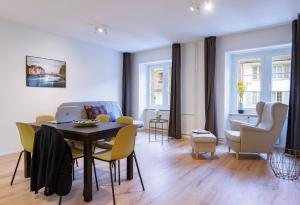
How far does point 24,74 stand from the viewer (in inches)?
157

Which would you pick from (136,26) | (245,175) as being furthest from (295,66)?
(136,26)

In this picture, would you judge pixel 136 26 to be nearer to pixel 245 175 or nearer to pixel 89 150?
pixel 89 150

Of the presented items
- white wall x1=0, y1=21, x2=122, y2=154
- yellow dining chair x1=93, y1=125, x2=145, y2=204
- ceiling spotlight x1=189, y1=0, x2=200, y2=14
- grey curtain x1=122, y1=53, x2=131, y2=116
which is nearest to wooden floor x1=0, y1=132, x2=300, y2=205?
yellow dining chair x1=93, y1=125, x2=145, y2=204

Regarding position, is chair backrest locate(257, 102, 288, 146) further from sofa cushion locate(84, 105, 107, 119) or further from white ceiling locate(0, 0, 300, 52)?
sofa cushion locate(84, 105, 107, 119)

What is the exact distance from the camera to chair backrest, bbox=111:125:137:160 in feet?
6.99

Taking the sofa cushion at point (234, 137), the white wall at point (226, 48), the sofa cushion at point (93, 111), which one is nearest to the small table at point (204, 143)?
the sofa cushion at point (234, 137)

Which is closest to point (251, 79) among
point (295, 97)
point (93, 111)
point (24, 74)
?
point (295, 97)

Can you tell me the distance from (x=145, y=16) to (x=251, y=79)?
2.78 meters

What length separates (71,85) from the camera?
15.9 ft

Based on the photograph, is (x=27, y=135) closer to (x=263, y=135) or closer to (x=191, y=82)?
(x=263, y=135)

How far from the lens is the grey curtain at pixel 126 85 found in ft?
20.3

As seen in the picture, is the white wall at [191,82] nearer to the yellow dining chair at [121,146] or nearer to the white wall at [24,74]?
the white wall at [24,74]

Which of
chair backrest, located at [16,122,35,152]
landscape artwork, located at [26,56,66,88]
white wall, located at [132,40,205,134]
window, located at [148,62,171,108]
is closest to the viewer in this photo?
chair backrest, located at [16,122,35,152]

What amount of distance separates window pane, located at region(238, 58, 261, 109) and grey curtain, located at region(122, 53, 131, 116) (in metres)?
3.06
